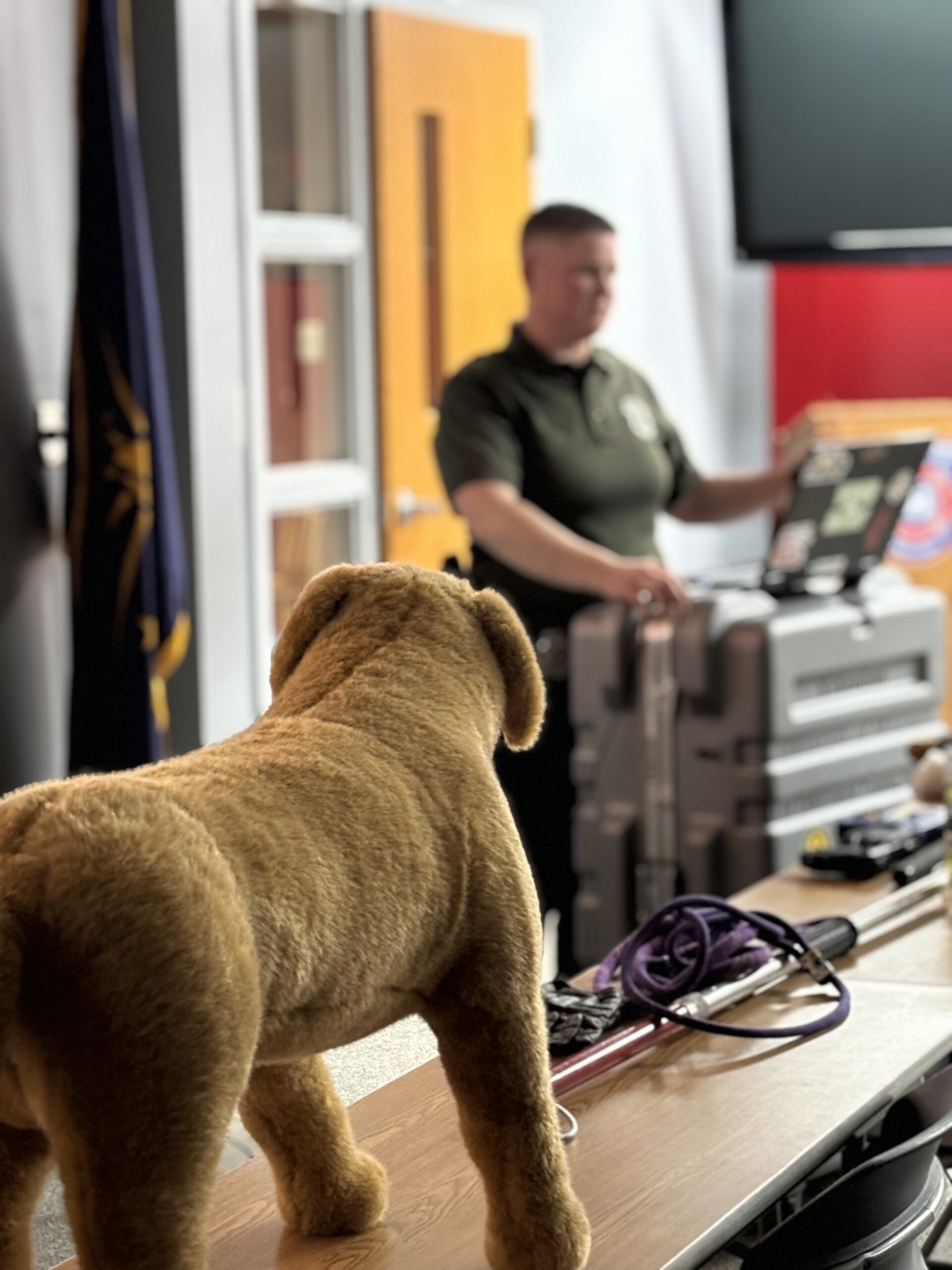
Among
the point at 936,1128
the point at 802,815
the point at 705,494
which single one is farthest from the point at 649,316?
the point at 936,1128

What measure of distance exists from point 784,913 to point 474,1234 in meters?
0.90

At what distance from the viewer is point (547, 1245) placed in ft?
3.30

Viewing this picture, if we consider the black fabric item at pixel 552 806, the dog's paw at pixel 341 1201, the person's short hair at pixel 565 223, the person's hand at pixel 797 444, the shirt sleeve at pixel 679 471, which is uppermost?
the person's short hair at pixel 565 223

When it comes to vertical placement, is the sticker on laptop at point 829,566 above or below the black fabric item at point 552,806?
above

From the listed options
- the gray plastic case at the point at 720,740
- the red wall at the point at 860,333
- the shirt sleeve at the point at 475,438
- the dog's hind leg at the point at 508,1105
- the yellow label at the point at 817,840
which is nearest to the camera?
the dog's hind leg at the point at 508,1105

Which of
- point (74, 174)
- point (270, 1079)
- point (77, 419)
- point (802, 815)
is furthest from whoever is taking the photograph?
point (74, 174)

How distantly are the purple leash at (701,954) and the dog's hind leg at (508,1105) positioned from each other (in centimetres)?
51

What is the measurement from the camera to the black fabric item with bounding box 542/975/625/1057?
1462mm

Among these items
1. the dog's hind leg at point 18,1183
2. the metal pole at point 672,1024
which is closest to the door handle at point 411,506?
the metal pole at point 672,1024

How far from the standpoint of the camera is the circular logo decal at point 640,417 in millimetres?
3262

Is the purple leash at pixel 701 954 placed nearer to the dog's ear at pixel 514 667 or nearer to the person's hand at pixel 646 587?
the dog's ear at pixel 514 667

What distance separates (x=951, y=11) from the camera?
16.3 feet

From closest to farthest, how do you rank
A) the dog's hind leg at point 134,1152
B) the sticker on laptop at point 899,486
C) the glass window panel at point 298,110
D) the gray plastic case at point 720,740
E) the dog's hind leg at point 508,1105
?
the dog's hind leg at point 134,1152 < the dog's hind leg at point 508,1105 < the gray plastic case at point 720,740 < the sticker on laptop at point 899,486 < the glass window panel at point 298,110

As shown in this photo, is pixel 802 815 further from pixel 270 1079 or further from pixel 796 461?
pixel 270 1079
